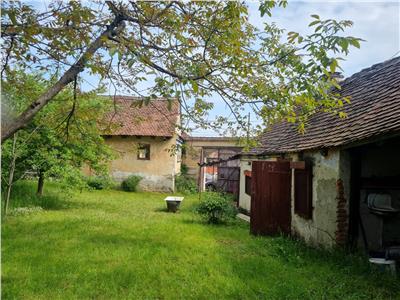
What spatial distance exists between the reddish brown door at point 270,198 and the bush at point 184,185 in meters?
13.3

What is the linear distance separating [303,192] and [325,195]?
115cm

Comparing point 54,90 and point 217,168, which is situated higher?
point 54,90

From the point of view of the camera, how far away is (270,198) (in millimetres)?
9602

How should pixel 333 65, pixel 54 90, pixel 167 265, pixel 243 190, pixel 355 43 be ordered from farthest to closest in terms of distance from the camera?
pixel 243 190 < pixel 167 265 < pixel 54 90 < pixel 333 65 < pixel 355 43

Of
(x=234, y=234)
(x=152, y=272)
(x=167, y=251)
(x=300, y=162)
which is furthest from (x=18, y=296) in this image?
(x=300, y=162)

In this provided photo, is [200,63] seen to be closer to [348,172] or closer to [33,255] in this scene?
[348,172]

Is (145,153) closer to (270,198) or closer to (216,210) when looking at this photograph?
(216,210)

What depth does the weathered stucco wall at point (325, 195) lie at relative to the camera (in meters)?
7.29

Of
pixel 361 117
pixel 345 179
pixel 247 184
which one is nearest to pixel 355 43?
pixel 345 179

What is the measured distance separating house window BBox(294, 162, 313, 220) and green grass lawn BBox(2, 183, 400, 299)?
0.82m

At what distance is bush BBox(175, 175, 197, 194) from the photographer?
75.2 feet

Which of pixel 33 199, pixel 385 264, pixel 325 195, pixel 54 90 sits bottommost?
pixel 385 264

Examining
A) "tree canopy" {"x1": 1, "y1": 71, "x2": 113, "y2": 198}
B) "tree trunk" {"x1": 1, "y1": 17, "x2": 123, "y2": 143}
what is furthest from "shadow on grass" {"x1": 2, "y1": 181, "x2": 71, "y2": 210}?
"tree trunk" {"x1": 1, "y1": 17, "x2": 123, "y2": 143}

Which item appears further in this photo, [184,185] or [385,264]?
[184,185]
